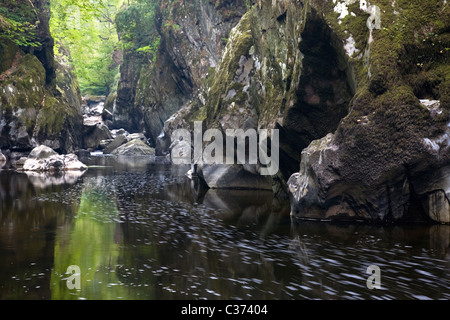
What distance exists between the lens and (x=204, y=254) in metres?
10.4

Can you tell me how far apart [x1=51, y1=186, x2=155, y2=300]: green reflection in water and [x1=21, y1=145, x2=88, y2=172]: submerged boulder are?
58.4 feet

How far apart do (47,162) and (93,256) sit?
2502 centimetres

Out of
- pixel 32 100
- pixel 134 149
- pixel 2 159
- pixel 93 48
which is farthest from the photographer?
pixel 93 48

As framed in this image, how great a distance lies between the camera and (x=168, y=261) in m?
9.72

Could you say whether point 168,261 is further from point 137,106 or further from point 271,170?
point 137,106

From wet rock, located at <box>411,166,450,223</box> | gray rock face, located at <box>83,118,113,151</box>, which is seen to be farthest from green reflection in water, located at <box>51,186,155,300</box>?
gray rock face, located at <box>83,118,113,151</box>

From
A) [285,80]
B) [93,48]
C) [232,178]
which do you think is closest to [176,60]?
[93,48]

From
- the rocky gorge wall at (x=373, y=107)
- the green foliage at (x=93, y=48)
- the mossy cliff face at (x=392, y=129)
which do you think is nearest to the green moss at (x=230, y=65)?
the rocky gorge wall at (x=373, y=107)

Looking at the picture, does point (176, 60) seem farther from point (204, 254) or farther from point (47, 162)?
point (204, 254)

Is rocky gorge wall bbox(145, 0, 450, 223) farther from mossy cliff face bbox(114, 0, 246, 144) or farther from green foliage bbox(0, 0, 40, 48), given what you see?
green foliage bbox(0, 0, 40, 48)

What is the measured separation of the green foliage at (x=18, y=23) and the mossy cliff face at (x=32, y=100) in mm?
946

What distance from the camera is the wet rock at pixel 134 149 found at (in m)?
54.3

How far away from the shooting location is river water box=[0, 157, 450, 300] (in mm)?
7871

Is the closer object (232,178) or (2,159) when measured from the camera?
(232,178)
